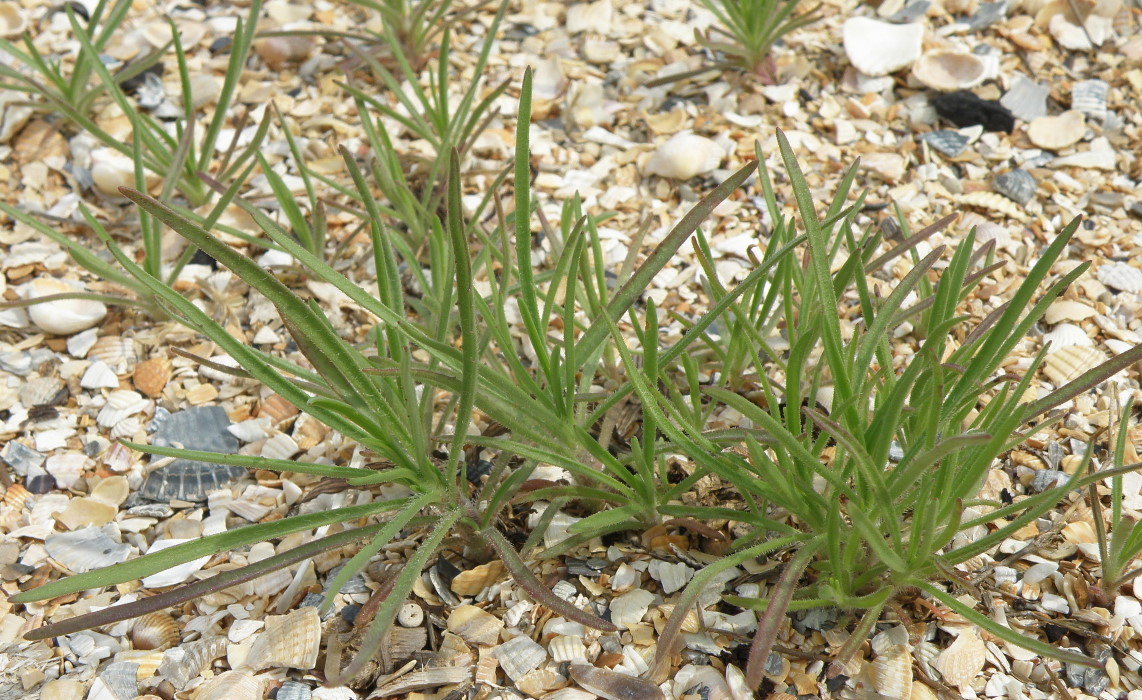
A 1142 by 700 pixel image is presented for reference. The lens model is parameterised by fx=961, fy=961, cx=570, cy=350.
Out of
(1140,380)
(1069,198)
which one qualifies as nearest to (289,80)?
(1069,198)

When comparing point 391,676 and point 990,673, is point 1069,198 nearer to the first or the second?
point 990,673

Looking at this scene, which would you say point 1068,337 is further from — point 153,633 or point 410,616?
point 153,633

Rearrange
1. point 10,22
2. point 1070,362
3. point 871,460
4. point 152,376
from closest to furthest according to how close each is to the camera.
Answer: point 871,460 → point 1070,362 → point 152,376 → point 10,22

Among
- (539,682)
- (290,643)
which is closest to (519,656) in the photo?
(539,682)

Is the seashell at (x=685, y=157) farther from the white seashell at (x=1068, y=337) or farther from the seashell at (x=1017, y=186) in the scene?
the white seashell at (x=1068, y=337)

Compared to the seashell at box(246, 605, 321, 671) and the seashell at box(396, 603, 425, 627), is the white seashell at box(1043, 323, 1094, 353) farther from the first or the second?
the seashell at box(246, 605, 321, 671)

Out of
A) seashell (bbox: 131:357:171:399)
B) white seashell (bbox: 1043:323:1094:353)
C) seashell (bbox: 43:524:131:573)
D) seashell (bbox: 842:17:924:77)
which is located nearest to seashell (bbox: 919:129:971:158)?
seashell (bbox: 842:17:924:77)

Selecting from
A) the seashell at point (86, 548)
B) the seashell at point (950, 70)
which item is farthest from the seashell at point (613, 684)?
the seashell at point (950, 70)
